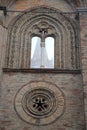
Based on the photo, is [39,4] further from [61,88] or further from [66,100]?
[66,100]

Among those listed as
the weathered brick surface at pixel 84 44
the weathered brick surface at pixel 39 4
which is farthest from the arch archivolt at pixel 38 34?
the weathered brick surface at pixel 84 44

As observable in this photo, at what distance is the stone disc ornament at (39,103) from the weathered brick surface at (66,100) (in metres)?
0.14

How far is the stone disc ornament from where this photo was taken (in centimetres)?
1077

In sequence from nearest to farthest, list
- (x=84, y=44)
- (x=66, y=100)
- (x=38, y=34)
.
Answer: (x=66, y=100) → (x=84, y=44) → (x=38, y=34)

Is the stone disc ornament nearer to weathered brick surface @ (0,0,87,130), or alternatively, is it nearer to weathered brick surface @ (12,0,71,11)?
weathered brick surface @ (0,0,87,130)

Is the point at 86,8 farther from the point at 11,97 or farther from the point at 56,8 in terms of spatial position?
the point at 11,97

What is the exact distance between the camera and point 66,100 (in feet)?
36.3

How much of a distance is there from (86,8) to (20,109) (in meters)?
4.78

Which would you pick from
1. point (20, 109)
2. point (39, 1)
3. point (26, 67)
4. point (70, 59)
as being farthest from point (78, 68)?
point (39, 1)

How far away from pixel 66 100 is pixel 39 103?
0.94 m

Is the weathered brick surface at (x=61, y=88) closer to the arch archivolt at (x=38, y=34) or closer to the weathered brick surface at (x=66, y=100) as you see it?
the weathered brick surface at (x=66, y=100)

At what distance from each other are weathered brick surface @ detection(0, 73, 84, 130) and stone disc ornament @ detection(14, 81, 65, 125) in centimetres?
14

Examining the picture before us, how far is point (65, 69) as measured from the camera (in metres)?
11.6

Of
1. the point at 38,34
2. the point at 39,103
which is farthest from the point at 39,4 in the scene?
the point at 39,103
